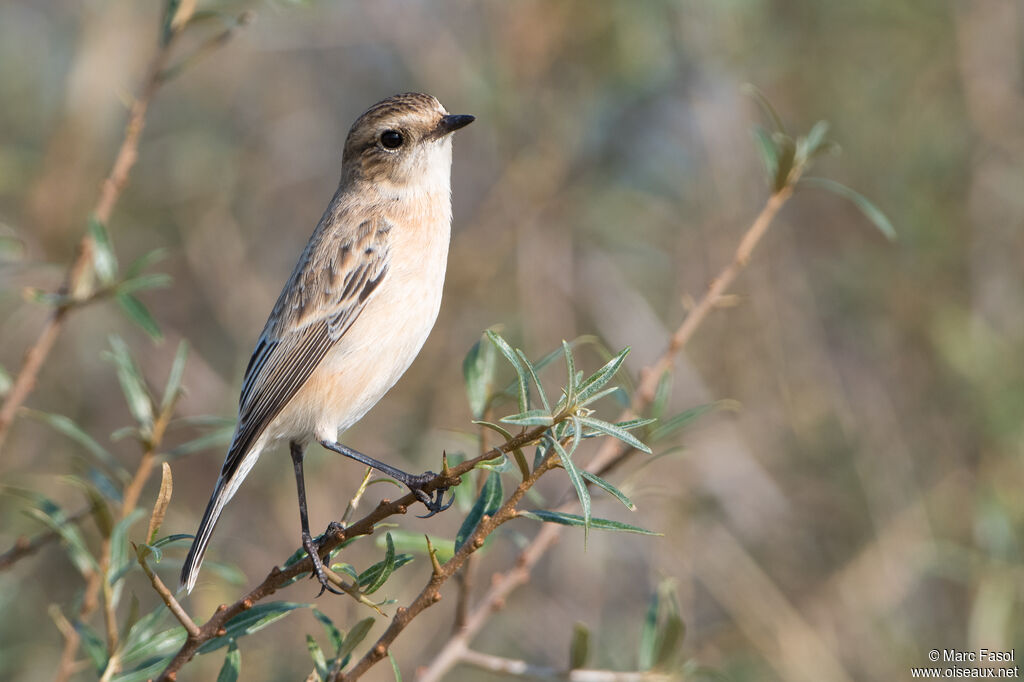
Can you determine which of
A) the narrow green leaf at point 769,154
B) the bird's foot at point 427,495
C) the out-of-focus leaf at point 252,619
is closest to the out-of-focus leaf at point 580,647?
the bird's foot at point 427,495

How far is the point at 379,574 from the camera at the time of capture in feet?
8.88

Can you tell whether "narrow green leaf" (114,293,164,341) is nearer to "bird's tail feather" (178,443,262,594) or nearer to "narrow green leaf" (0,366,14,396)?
"narrow green leaf" (0,366,14,396)

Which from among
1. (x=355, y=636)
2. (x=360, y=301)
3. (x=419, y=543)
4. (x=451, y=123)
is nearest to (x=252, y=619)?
(x=355, y=636)

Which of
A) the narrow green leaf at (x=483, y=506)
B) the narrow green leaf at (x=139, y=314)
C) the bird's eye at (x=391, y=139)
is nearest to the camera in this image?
the narrow green leaf at (x=483, y=506)

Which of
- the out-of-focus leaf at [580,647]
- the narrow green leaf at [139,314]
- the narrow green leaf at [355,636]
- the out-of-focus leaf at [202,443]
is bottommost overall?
the narrow green leaf at [355,636]

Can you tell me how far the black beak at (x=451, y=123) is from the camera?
4.39m

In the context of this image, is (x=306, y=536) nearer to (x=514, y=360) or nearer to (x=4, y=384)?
(x=514, y=360)

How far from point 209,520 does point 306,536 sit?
73 cm

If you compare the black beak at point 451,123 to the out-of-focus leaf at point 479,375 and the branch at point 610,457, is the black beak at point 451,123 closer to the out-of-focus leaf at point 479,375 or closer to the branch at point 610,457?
the out-of-focus leaf at point 479,375

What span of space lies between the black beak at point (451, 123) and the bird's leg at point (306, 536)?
5.41ft

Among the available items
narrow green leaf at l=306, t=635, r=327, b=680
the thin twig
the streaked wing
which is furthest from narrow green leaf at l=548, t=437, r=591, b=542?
the streaked wing

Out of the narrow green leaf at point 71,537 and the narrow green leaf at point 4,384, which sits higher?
the narrow green leaf at point 4,384

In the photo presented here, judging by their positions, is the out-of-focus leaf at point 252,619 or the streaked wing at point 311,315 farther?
the streaked wing at point 311,315

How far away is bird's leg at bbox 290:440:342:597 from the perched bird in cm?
1
